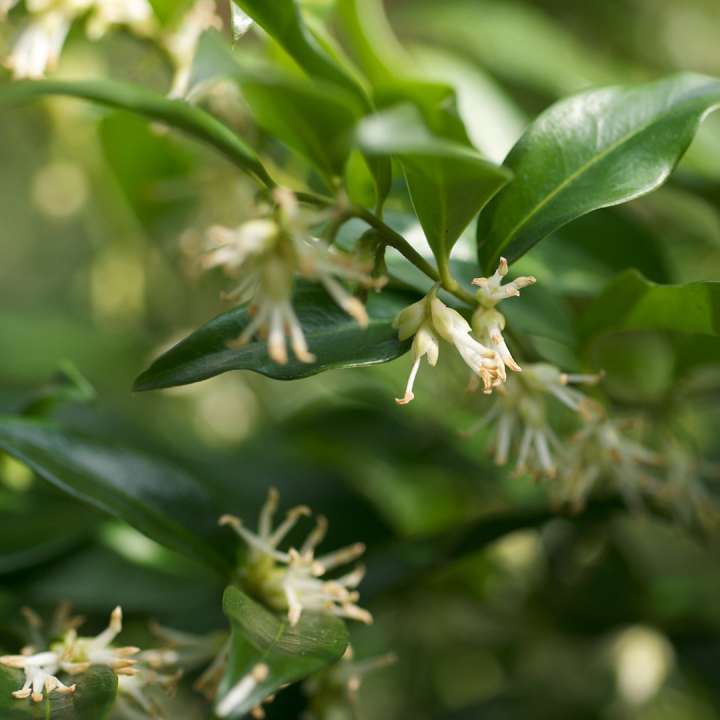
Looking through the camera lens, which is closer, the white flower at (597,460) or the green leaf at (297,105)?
the green leaf at (297,105)

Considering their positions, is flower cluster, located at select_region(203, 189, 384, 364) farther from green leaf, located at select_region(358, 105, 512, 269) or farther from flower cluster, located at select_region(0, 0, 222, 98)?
flower cluster, located at select_region(0, 0, 222, 98)

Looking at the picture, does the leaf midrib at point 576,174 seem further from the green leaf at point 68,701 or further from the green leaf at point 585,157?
the green leaf at point 68,701

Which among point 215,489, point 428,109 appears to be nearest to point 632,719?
point 215,489

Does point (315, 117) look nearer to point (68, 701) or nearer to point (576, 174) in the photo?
point (576, 174)

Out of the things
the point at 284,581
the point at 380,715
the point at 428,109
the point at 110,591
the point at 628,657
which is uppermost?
the point at 428,109

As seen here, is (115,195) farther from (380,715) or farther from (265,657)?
(265,657)

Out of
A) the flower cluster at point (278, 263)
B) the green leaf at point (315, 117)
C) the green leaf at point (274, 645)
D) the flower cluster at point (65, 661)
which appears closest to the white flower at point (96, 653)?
the flower cluster at point (65, 661)

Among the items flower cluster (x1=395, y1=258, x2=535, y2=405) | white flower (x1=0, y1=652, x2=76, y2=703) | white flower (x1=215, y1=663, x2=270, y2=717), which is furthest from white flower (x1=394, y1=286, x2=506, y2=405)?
white flower (x1=0, y1=652, x2=76, y2=703)

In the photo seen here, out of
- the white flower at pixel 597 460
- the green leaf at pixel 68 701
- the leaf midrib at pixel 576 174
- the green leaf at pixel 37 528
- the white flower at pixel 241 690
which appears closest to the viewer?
the white flower at pixel 241 690
